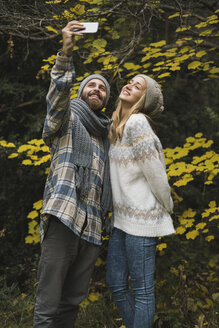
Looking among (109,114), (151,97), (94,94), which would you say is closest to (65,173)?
(94,94)

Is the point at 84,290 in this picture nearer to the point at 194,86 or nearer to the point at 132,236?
the point at 132,236

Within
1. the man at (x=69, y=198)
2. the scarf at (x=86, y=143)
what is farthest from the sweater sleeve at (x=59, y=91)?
the scarf at (x=86, y=143)

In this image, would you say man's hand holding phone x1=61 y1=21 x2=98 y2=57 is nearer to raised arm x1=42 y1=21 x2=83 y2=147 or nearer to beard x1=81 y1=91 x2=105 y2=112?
raised arm x1=42 y1=21 x2=83 y2=147

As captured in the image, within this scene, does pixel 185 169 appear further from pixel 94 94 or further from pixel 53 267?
pixel 53 267

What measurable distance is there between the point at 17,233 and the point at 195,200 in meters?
2.34

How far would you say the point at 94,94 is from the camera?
7.24 feet

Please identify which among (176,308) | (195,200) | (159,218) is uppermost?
(159,218)

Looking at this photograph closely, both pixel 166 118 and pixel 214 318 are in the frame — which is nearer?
pixel 214 318

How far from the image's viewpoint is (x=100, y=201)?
2.12 meters

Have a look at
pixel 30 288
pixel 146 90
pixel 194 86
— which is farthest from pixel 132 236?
pixel 194 86

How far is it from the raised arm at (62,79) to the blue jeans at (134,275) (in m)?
0.81

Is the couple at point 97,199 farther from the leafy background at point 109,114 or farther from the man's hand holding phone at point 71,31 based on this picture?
the leafy background at point 109,114

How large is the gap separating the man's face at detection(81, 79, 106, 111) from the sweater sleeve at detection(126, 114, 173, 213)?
0.95 feet

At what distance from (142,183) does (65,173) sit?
1.50 feet
